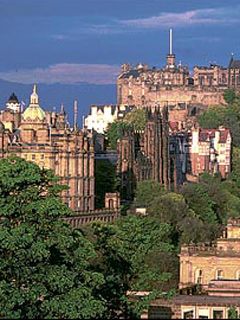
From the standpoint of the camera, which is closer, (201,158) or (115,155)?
(115,155)

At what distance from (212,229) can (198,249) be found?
885 inches

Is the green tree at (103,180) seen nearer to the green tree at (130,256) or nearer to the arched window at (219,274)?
the green tree at (130,256)

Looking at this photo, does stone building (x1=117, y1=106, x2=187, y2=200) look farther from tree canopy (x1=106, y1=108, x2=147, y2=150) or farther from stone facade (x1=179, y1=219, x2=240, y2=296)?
stone facade (x1=179, y1=219, x2=240, y2=296)

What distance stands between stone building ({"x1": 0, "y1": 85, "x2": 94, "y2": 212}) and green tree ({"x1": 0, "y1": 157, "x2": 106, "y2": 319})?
62.5 metres

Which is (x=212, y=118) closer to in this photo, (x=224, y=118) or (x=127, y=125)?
(x=224, y=118)

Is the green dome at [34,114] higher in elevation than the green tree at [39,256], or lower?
higher

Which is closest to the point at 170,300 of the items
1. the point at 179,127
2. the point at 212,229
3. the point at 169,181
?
the point at 212,229

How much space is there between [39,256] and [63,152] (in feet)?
226

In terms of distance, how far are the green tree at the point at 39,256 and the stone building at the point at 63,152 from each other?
62490 mm

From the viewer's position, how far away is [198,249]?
87938mm

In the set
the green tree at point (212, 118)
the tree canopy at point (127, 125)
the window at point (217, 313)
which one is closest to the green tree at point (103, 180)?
the tree canopy at point (127, 125)

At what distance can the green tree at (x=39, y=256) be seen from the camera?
56.4 meters

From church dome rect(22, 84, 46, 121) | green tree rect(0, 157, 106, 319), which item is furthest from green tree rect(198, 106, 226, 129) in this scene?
green tree rect(0, 157, 106, 319)

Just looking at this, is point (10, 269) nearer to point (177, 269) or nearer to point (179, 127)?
point (177, 269)
